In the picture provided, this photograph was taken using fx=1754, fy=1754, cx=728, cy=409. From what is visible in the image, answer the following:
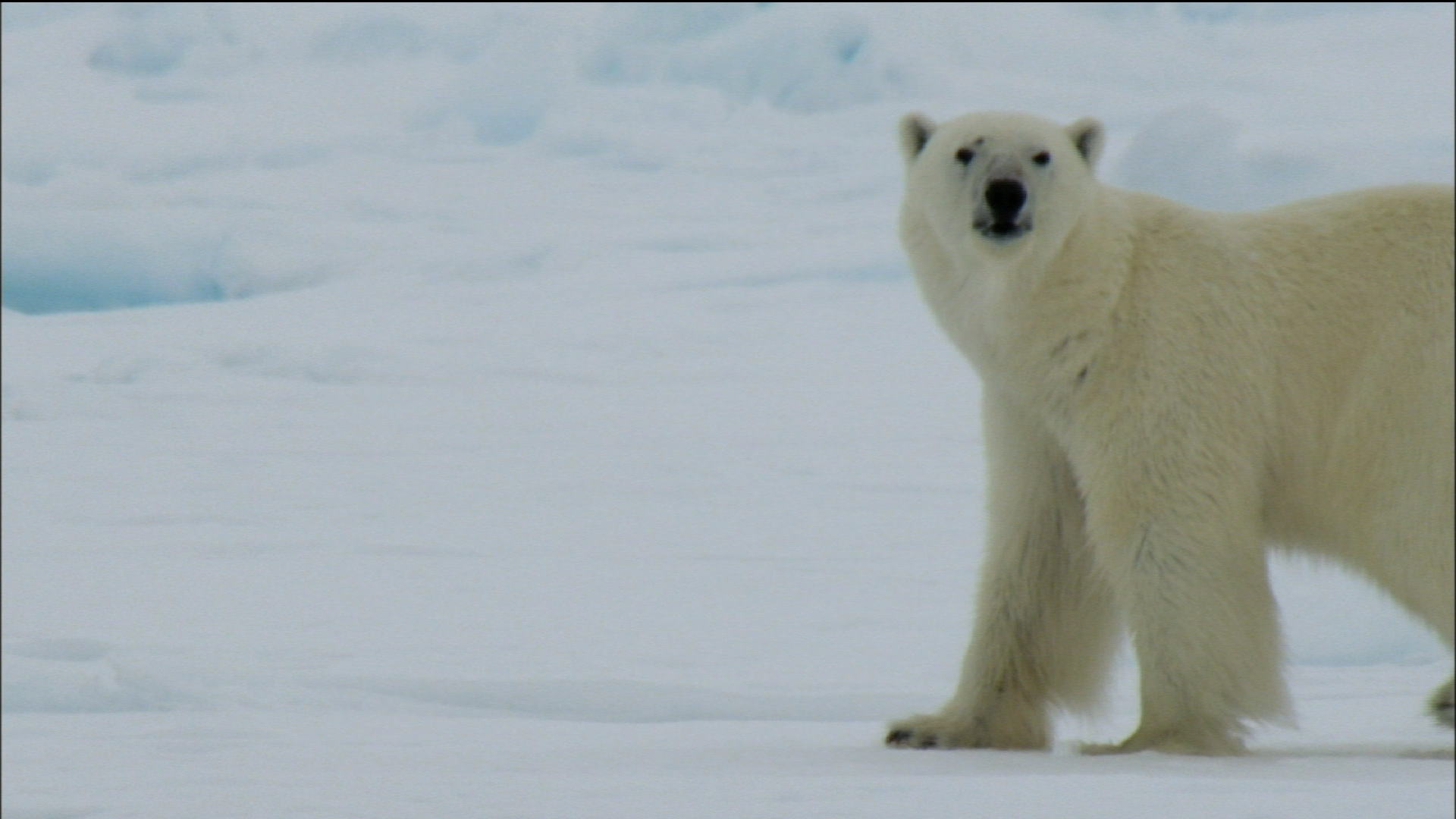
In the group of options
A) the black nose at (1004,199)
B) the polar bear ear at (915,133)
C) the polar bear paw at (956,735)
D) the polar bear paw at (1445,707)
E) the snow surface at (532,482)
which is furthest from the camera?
the polar bear paw at (1445,707)

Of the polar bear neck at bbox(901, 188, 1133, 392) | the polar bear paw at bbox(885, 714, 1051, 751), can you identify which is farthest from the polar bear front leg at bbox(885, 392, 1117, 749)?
the polar bear neck at bbox(901, 188, 1133, 392)

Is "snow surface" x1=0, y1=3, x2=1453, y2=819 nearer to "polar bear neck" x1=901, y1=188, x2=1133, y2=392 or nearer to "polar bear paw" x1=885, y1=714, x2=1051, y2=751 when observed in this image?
"polar bear paw" x1=885, y1=714, x2=1051, y2=751

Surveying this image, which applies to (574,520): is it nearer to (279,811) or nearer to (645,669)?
(645,669)

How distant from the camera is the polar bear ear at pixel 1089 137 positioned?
9.60ft

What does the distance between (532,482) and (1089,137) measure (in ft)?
12.3

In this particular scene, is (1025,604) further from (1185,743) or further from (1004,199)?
(1004,199)

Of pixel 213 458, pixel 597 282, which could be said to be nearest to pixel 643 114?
pixel 597 282

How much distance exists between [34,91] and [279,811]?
67.1 ft

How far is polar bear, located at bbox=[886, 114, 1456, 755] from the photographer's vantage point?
2.73 metres

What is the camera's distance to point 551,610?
4629 millimetres

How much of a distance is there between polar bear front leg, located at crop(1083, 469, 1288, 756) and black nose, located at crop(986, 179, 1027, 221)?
46cm

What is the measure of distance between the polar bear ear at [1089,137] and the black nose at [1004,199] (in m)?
0.30

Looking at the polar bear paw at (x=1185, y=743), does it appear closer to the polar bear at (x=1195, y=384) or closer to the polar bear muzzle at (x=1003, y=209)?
the polar bear at (x=1195, y=384)

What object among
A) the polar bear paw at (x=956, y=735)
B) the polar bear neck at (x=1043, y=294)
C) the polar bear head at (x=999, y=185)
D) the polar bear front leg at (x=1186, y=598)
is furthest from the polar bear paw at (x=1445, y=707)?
the polar bear head at (x=999, y=185)
